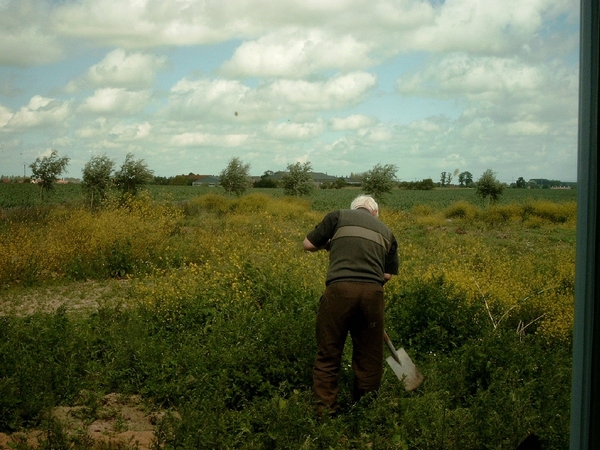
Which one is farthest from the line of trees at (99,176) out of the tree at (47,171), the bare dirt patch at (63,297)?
the bare dirt patch at (63,297)

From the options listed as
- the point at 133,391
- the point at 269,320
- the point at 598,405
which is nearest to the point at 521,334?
the point at 269,320

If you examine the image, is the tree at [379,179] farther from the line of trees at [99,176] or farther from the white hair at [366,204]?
the white hair at [366,204]

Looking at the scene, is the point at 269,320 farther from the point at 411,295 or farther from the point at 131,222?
the point at 131,222

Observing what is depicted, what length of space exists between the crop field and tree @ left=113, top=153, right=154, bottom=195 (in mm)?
13850

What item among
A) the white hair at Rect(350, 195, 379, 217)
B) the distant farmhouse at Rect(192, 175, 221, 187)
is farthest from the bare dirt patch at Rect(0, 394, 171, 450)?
the distant farmhouse at Rect(192, 175, 221, 187)

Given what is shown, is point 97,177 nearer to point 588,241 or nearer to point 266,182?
point 266,182

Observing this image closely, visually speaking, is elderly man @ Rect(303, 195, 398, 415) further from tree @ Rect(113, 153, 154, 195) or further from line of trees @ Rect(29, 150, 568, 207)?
tree @ Rect(113, 153, 154, 195)

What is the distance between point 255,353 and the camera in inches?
253

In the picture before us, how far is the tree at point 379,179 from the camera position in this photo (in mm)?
33688

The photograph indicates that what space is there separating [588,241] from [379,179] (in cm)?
3253

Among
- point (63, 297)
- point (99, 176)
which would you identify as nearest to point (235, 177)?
point (99, 176)

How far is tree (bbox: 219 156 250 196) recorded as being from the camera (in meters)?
35.4

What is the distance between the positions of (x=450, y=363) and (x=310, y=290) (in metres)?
2.39

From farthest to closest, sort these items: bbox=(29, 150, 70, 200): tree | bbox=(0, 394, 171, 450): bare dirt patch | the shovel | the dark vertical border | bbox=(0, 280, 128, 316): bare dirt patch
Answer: bbox=(29, 150, 70, 200): tree → bbox=(0, 280, 128, 316): bare dirt patch → the shovel → bbox=(0, 394, 171, 450): bare dirt patch → the dark vertical border
